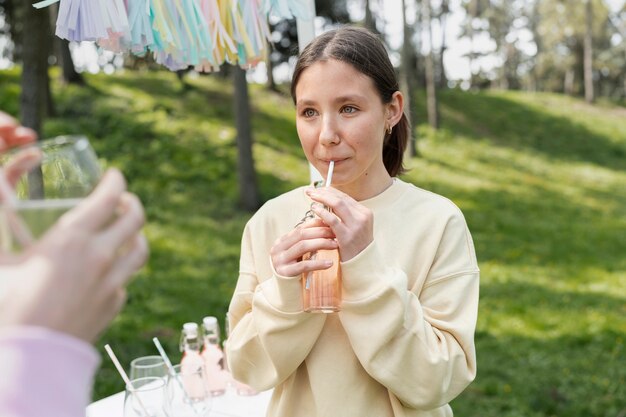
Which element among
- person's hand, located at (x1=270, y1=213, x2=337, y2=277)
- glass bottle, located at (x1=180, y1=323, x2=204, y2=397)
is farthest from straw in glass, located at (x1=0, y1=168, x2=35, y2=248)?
glass bottle, located at (x1=180, y1=323, x2=204, y2=397)

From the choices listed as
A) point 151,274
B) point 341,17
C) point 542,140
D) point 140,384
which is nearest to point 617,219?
point 542,140

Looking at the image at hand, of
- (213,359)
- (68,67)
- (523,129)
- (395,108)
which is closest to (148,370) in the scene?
(213,359)

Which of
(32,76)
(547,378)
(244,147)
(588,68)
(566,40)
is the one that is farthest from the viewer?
(566,40)

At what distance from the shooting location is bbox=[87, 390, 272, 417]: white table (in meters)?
2.45

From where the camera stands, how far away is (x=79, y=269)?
74 centimetres

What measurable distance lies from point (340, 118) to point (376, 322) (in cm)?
57

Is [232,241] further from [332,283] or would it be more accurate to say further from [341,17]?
[341,17]

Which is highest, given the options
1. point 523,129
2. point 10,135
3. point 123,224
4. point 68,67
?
point 10,135

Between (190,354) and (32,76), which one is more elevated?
(32,76)

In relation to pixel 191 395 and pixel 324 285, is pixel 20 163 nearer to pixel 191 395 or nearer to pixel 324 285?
pixel 324 285

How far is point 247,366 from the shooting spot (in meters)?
1.84

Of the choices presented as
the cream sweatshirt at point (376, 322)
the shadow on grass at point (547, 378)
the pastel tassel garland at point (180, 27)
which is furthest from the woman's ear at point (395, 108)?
the shadow on grass at point (547, 378)

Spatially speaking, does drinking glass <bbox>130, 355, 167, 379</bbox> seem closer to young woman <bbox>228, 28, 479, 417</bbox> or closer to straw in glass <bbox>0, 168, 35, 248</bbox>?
young woman <bbox>228, 28, 479, 417</bbox>

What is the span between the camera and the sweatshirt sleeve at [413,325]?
1.56 meters
